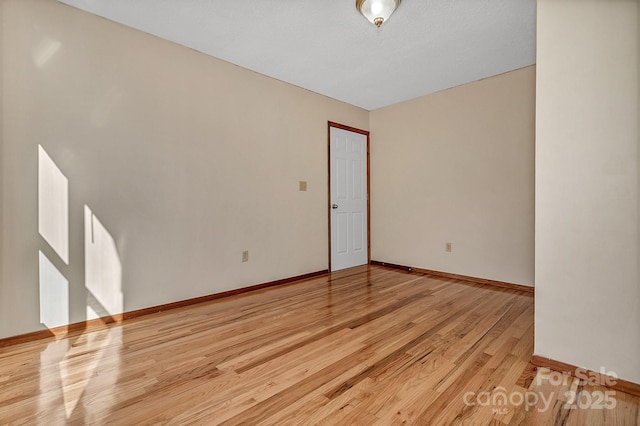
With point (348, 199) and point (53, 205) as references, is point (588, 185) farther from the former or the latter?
point (53, 205)

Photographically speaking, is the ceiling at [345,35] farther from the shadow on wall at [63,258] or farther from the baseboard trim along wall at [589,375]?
the baseboard trim along wall at [589,375]

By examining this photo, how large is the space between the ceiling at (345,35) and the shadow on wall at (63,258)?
1399 mm

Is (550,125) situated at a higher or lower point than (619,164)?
higher

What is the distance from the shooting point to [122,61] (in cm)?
257

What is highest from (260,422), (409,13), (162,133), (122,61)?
(409,13)

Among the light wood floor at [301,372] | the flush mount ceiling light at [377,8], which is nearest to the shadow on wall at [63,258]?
the light wood floor at [301,372]

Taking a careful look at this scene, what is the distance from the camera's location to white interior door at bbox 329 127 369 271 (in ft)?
14.3

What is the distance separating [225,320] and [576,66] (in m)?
2.95

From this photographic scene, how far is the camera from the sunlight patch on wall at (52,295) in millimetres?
2232

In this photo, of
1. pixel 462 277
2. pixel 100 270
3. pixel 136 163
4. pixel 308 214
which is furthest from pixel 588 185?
pixel 100 270

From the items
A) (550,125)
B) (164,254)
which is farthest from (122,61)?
(550,125)

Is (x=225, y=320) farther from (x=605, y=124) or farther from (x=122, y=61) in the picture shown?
(x=605, y=124)

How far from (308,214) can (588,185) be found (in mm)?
2850

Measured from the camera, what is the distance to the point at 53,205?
2.27 metres
